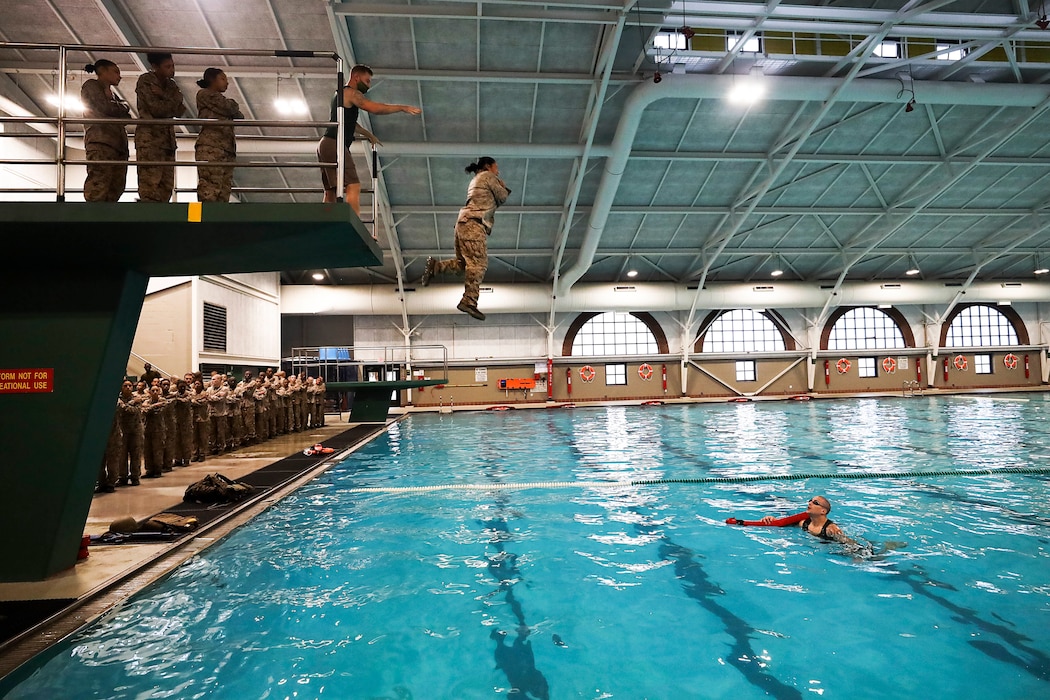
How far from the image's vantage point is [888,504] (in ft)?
24.9

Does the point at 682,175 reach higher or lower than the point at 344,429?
higher

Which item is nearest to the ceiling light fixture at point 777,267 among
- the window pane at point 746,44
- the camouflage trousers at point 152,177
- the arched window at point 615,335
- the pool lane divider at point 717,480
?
the arched window at point 615,335

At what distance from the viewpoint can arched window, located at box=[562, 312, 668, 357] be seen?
32062mm

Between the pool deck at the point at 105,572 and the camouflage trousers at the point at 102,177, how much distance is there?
121 inches

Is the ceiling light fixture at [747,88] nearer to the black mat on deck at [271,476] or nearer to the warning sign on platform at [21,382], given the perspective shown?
the black mat on deck at [271,476]

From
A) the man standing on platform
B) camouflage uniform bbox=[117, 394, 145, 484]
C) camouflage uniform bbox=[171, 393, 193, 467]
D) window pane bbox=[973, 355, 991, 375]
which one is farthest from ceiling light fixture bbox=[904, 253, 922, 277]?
camouflage uniform bbox=[117, 394, 145, 484]

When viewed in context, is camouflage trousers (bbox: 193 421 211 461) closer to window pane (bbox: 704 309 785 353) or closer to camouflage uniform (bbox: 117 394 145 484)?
camouflage uniform (bbox: 117 394 145 484)

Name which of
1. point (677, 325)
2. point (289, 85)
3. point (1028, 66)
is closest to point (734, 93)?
point (1028, 66)

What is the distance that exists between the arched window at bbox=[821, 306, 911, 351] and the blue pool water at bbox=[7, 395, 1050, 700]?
26.4 m

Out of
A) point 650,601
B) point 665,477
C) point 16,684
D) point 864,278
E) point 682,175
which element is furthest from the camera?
point 864,278

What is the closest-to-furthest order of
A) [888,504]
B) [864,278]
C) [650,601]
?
[650,601] < [888,504] < [864,278]

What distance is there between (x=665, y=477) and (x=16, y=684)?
27.4 ft

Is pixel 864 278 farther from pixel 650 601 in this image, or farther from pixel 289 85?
pixel 650 601

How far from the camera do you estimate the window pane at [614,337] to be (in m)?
32.2
